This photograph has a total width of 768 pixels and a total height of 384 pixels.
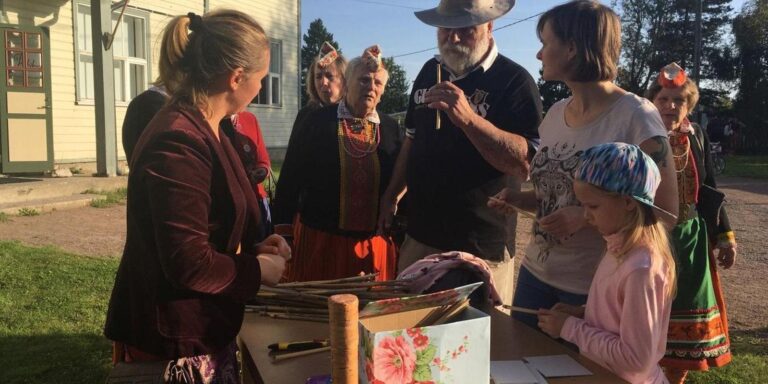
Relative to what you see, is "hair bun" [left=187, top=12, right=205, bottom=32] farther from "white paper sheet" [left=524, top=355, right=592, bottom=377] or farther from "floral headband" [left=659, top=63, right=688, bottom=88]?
"floral headband" [left=659, top=63, right=688, bottom=88]

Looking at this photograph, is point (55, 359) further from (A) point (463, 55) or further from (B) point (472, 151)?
(A) point (463, 55)

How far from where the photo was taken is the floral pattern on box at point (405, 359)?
1.13m

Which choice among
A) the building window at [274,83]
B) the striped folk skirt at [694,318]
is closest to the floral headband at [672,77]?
the striped folk skirt at [694,318]

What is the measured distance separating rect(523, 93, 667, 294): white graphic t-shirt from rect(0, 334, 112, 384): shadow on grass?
251 centimetres

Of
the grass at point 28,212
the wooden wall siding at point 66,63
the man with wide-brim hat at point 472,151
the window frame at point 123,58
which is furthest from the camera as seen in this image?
the window frame at point 123,58

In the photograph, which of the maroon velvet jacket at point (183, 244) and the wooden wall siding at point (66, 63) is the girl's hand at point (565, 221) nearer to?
the maroon velvet jacket at point (183, 244)

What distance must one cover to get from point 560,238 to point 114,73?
9863mm

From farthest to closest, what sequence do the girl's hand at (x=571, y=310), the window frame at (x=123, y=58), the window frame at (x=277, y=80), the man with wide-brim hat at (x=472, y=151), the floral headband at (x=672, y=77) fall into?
the window frame at (x=277, y=80)
the window frame at (x=123, y=58)
the floral headband at (x=672, y=77)
the man with wide-brim hat at (x=472, y=151)
the girl's hand at (x=571, y=310)

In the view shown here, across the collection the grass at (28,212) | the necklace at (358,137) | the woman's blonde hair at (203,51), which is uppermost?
the woman's blonde hair at (203,51)

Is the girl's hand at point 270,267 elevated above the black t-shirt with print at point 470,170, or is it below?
below

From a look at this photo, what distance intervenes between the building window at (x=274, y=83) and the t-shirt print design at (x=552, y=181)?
1295 cm

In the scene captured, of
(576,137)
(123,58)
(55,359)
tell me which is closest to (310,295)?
(576,137)

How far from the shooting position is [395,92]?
50.2 m

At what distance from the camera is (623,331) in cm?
149
